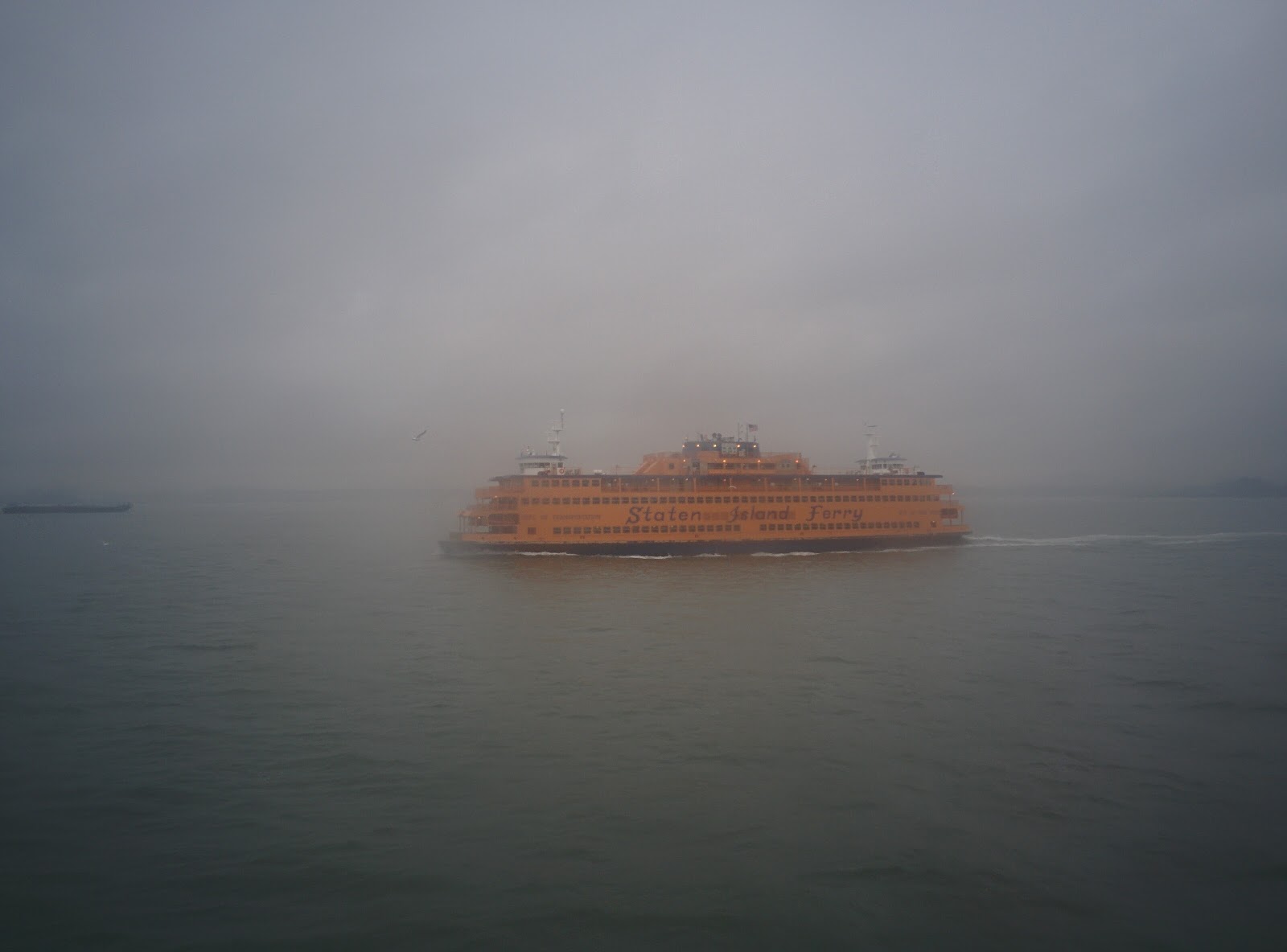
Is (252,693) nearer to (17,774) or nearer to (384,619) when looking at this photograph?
(17,774)

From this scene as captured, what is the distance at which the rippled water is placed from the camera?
7.66 metres

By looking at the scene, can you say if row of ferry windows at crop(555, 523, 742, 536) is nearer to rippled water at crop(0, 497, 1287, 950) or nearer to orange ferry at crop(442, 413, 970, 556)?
orange ferry at crop(442, 413, 970, 556)

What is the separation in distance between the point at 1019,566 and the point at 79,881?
4199 cm

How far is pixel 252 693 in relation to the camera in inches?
609

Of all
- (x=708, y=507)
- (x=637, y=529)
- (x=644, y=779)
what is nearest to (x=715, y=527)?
(x=708, y=507)

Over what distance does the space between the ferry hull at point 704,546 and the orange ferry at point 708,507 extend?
0.07m

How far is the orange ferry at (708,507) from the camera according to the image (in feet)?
144

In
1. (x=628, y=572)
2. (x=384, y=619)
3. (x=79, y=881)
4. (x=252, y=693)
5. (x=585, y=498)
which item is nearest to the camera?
(x=79, y=881)

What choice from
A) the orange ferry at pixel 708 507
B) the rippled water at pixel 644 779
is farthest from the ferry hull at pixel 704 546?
the rippled water at pixel 644 779

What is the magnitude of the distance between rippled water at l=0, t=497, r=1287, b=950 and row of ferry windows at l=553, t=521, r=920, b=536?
18.9 metres

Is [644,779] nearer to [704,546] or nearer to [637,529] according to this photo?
[637,529]

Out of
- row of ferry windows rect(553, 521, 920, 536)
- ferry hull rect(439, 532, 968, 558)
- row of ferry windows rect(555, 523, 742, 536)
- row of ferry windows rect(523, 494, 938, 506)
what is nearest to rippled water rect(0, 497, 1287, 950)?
ferry hull rect(439, 532, 968, 558)

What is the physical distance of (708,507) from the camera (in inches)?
1823

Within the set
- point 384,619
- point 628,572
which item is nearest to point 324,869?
point 384,619
